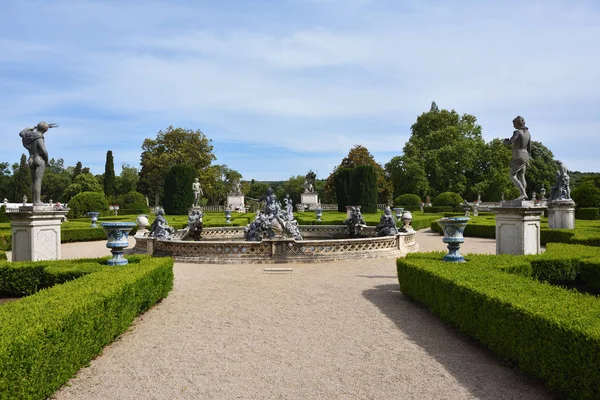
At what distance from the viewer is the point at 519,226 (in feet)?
35.2

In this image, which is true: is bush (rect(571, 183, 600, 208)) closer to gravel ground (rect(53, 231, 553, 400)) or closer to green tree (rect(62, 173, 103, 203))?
gravel ground (rect(53, 231, 553, 400))

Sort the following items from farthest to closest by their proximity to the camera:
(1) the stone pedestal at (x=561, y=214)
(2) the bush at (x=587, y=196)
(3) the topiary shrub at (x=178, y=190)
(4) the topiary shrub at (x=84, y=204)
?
(3) the topiary shrub at (x=178, y=190), (4) the topiary shrub at (x=84, y=204), (2) the bush at (x=587, y=196), (1) the stone pedestal at (x=561, y=214)

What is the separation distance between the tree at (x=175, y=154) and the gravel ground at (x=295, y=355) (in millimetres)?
44411

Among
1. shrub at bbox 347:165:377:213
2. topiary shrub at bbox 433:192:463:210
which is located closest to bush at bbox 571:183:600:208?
topiary shrub at bbox 433:192:463:210

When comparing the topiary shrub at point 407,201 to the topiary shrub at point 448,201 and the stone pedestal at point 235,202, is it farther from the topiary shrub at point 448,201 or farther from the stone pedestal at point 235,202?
the stone pedestal at point 235,202

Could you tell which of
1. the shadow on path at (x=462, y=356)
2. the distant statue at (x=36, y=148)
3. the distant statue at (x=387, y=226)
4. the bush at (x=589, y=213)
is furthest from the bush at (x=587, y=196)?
the distant statue at (x=36, y=148)

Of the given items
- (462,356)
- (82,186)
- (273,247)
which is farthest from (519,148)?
(82,186)

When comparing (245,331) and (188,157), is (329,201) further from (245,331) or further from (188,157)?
(245,331)

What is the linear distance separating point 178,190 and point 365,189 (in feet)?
64.6

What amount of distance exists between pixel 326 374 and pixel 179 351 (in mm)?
2179

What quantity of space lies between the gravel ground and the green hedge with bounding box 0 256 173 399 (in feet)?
0.85

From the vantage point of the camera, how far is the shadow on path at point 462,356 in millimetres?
4625

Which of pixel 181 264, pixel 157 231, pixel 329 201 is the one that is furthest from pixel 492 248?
pixel 329 201

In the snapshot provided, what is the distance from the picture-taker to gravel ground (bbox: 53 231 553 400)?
4.64m
